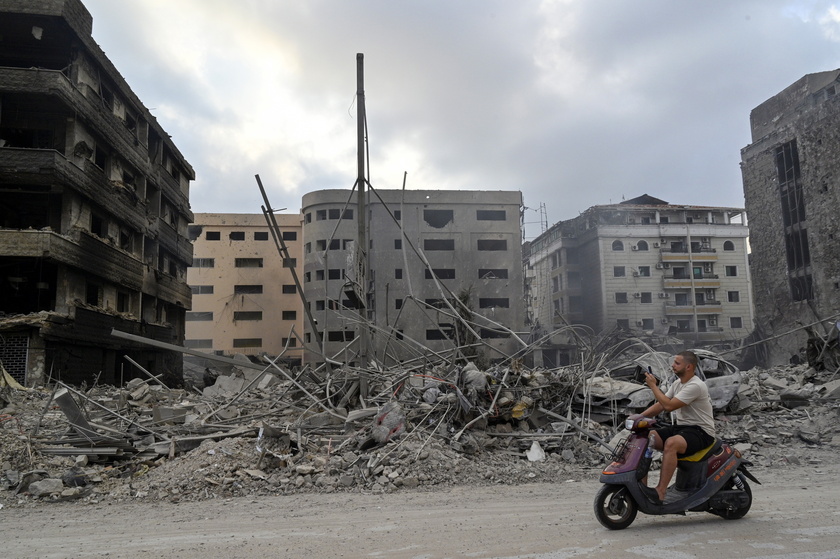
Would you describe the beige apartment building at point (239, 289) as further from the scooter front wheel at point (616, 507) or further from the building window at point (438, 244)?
the scooter front wheel at point (616, 507)

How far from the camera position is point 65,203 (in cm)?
2345

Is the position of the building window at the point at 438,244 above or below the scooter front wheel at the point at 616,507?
above

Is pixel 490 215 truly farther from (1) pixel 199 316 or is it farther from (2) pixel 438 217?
(1) pixel 199 316

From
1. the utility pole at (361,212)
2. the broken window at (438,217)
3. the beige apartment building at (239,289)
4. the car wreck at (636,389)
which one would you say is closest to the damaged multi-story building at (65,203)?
the utility pole at (361,212)

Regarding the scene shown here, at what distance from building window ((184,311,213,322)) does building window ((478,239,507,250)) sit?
2510 cm

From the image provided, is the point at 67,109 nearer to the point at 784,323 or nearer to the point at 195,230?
the point at 195,230

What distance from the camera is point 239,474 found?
7633mm

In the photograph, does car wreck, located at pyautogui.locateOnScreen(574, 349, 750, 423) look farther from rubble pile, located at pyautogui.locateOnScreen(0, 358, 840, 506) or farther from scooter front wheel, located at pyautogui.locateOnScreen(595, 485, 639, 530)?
scooter front wheel, located at pyautogui.locateOnScreen(595, 485, 639, 530)

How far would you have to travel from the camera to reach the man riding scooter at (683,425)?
4984mm

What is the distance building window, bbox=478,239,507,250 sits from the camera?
46.2 meters

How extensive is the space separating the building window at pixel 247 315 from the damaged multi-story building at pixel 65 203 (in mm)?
21218

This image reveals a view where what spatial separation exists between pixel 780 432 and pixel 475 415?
5.39 m

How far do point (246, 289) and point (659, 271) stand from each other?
124ft

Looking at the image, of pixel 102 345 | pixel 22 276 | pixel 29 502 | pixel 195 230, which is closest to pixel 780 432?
pixel 29 502
